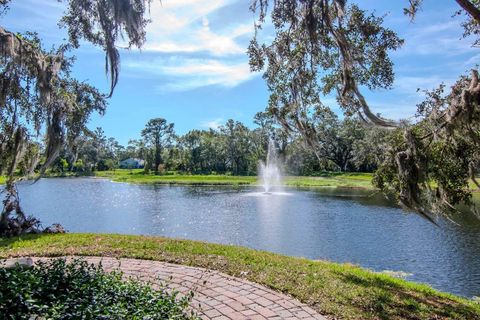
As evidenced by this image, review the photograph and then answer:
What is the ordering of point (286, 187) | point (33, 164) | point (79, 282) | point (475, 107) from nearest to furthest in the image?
point (79, 282), point (475, 107), point (33, 164), point (286, 187)

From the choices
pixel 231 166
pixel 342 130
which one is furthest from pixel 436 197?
pixel 231 166

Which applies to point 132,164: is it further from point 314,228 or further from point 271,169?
point 314,228

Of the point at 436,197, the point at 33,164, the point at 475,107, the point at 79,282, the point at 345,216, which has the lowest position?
the point at 345,216

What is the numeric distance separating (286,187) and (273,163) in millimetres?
15914

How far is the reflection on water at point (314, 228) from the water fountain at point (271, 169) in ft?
71.2

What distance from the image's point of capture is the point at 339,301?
5.16 m

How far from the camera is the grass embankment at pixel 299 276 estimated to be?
16.8 feet

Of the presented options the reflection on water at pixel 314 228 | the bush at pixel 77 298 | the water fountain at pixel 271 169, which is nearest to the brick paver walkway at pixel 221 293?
the bush at pixel 77 298

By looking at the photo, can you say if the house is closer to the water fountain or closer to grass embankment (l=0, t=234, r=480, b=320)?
the water fountain

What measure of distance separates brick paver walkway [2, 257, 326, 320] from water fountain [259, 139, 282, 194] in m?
42.8

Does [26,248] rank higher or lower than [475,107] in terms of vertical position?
lower

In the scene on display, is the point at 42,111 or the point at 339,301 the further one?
the point at 42,111

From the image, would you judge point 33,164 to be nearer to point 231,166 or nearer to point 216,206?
point 216,206

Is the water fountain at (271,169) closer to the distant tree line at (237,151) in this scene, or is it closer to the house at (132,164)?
the distant tree line at (237,151)
